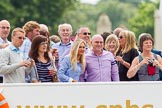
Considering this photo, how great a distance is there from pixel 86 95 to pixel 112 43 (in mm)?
2223

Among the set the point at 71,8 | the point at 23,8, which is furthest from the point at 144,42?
the point at 71,8

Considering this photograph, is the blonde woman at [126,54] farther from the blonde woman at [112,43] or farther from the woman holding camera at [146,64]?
the woman holding camera at [146,64]

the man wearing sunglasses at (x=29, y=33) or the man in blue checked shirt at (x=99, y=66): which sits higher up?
the man wearing sunglasses at (x=29, y=33)

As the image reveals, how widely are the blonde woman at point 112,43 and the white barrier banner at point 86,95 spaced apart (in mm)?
2139

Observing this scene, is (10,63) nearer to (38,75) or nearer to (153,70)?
(38,75)

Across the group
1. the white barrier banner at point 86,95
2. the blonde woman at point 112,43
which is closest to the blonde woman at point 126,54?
the blonde woman at point 112,43

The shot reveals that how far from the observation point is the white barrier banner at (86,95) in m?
11.6

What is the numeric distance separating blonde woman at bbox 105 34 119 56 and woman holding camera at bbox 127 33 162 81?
3.13 ft

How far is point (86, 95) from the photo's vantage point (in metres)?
11.6

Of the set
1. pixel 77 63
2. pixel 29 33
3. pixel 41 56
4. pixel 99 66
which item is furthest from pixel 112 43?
pixel 41 56

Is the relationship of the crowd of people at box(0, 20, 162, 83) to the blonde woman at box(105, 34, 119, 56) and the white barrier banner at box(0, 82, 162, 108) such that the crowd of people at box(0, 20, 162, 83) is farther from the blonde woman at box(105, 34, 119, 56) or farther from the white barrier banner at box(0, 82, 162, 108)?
the white barrier banner at box(0, 82, 162, 108)

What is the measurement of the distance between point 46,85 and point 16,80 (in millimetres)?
803

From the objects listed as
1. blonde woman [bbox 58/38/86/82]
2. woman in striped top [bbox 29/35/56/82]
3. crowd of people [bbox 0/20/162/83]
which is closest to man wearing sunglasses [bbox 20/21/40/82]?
crowd of people [bbox 0/20/162/83]

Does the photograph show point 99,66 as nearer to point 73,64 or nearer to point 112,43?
point 73,64
